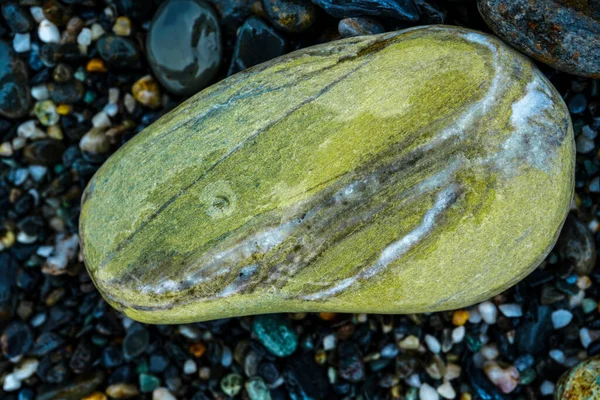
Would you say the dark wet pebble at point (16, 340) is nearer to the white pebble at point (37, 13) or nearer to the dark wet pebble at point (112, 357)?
the dark wet pebble at point (112, 357)

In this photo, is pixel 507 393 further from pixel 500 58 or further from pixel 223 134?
pixel 223 134

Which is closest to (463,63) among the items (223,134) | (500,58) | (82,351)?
(500,58)

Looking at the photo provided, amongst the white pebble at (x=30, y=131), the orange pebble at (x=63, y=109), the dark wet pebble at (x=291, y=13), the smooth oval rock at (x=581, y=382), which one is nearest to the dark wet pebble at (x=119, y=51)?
the orange pebble at (x=63, y=109)

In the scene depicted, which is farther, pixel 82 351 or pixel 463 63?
pixel 82 351

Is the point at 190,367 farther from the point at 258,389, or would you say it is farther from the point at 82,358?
the point at 82,358

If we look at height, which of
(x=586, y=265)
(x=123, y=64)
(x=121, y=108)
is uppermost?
(x=123, y=64)

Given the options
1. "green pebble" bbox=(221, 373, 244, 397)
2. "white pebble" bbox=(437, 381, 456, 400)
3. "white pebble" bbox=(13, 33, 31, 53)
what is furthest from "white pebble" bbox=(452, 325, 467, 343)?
"white pebble" bbox=(13, 33, 31, 53)

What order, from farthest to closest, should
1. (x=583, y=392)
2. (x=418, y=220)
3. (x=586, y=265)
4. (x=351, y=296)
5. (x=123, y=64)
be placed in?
(x=123, y=64), (x=586, y=265), (x=583, y=392), (x=351, y=296), (x=418, y=220)
